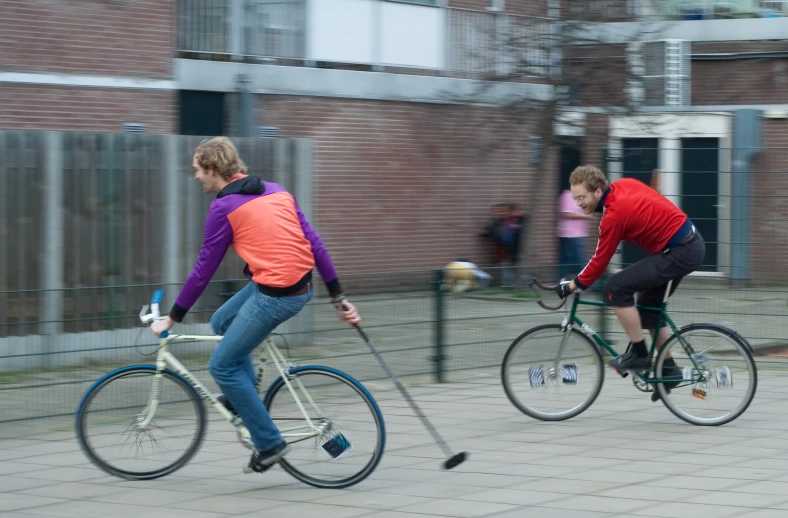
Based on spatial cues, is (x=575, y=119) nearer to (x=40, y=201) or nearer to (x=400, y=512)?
(x=40, y=201)

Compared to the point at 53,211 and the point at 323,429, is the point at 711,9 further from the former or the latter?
the point at 323,429

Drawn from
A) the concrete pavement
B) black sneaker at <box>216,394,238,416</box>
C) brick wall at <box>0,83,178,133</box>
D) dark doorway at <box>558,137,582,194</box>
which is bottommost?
the concrete pavement

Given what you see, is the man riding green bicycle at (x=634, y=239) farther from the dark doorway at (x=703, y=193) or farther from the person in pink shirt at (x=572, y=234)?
the person in pink shirt at (x=572, y=234)

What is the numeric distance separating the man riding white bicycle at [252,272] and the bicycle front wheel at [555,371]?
8.65ft

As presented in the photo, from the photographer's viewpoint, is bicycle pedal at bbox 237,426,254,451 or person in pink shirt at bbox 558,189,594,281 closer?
bicycle pedal at bbox 237,426,254,451

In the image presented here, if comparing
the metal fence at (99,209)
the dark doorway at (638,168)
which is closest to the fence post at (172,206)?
the metal fence at (99,209)

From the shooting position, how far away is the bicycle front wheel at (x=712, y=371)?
8367mm

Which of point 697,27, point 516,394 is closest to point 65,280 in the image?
point 516,394

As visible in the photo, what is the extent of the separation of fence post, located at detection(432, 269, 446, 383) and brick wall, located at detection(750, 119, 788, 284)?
3.24 m

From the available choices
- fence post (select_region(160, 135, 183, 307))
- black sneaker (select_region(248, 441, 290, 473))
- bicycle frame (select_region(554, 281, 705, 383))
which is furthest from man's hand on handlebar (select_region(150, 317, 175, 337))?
fence post (select_region(160, 135, 183, 307))

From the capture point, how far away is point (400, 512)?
5984mm

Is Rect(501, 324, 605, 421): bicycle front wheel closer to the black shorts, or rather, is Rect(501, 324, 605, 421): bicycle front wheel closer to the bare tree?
the black shorts

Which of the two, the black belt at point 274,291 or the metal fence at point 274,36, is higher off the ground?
the metal fence at point 274,36

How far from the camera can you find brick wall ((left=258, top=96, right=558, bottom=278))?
62.4 feet
